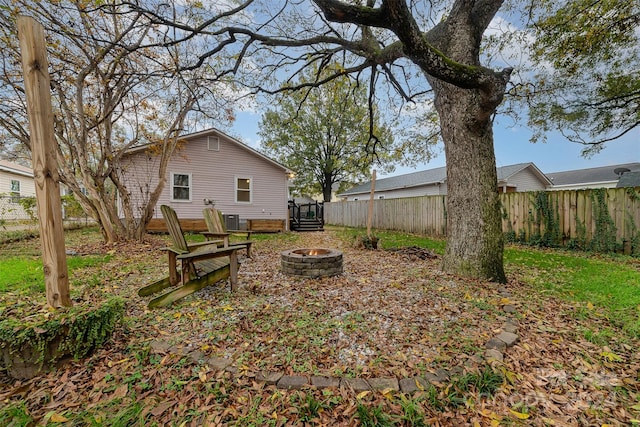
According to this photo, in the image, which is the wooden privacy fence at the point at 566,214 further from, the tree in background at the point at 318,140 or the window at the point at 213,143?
the tree in background at the point at 318,140

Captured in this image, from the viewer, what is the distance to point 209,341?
8.00 ft

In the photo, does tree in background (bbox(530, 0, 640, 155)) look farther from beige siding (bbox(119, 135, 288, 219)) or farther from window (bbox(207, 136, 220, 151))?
window (bbox(207, 136, 220, 151))

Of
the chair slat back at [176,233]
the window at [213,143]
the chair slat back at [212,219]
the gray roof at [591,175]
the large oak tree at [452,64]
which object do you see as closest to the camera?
the large oak tree at [452,64]

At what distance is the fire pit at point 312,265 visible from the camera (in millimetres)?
4426

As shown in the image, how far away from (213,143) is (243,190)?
2.58 metres

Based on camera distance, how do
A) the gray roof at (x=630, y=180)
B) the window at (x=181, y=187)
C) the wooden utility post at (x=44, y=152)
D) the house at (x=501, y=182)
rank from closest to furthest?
1. the wooden utility post at (x=44, y=152)
2. the gray roof at (x=630, y=180)
3. the window at (x=181, y=187)
4. the house at (x=501, y=182)

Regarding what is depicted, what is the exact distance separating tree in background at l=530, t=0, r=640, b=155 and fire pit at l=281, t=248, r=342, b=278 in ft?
22.9

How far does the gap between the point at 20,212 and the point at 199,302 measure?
1425 centimetres

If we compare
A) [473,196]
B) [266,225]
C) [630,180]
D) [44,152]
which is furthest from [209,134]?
[630,180]

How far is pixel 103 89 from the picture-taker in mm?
7195

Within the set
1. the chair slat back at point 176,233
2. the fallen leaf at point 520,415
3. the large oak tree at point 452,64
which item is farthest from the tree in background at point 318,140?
the fallen leaf at point 520,415

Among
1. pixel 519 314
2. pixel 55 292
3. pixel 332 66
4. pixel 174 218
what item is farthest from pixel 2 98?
pixel 519 314

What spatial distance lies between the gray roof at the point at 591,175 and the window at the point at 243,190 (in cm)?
2368

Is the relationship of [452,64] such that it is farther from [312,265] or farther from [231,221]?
[231,221]
